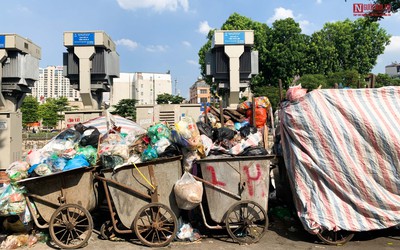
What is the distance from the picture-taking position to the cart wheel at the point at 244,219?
4.05m

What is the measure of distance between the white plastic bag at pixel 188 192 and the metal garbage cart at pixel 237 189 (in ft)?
0.45

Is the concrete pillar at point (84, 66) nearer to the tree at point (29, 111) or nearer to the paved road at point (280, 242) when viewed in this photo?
the paved road at point (280, 242)

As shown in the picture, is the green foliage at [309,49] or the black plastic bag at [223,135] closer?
the black plastic bag at [223,135]

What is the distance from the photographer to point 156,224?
13.1 ft

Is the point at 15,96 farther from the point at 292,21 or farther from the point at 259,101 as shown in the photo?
the point at 292,21

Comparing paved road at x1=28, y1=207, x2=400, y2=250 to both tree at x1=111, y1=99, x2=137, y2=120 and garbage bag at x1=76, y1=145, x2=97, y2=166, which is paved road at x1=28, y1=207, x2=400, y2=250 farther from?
tree at x1=111, y1=99, x2=137, y2=120

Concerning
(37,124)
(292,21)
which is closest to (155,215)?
(292,21)

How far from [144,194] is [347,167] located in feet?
9.08

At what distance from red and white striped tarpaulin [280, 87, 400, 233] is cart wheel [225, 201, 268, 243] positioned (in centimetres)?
56

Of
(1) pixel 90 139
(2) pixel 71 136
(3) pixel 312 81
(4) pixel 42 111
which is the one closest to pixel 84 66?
(2) pixel 71 136

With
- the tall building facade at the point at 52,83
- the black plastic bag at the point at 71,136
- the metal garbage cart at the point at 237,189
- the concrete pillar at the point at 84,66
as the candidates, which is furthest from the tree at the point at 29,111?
the tall building facade at the point at 52,83

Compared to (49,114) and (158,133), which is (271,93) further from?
(49,114)

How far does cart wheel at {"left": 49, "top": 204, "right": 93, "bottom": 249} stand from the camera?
3.97 metres

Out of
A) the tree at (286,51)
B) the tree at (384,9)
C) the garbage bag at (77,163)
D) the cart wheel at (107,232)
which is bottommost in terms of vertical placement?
the cart wheel at (107,232)
